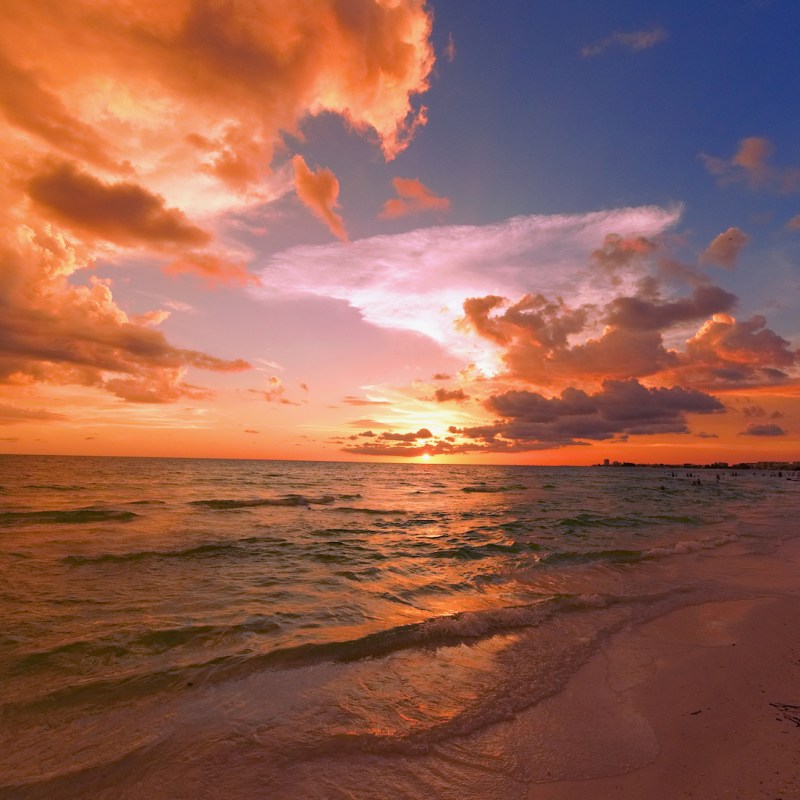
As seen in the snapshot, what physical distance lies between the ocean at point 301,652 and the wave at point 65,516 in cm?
429

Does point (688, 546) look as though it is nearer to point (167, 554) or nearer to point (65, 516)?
point (167, 554)

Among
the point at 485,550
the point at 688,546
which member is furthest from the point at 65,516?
the point at 688,546

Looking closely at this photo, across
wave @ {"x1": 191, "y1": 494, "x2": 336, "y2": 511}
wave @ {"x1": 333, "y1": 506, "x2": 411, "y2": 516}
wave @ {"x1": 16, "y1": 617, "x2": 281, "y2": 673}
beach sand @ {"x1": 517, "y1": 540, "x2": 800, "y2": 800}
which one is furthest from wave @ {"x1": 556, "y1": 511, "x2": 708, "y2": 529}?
wave @ {"x1": 191, "y1": 494, "x2": 336, "y2": 511}

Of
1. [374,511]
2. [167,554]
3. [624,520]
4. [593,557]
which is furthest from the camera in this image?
[374,511]

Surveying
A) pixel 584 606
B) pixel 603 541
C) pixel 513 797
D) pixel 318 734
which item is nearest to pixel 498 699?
pixel 513 797

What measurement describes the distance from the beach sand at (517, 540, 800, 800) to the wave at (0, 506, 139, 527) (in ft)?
95.6

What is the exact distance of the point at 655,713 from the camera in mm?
6594

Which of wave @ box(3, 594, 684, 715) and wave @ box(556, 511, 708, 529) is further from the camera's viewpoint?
wave @ box(556, 511, 708, 529)

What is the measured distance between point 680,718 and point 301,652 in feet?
22.6

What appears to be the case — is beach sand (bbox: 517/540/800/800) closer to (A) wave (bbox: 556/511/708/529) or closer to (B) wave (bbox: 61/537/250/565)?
(B) wave (bbox: 61/537/250/565)

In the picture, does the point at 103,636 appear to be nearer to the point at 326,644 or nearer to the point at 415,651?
the point at 326,644

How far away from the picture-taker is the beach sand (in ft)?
16.3

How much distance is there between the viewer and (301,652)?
8.99m

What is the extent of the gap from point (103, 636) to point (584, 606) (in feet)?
40.9
